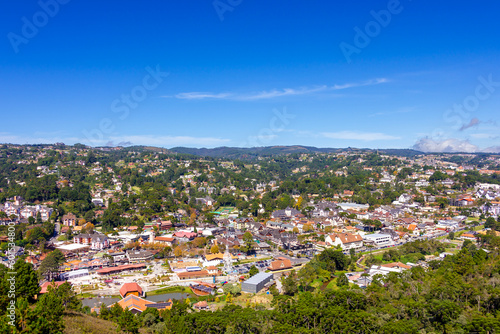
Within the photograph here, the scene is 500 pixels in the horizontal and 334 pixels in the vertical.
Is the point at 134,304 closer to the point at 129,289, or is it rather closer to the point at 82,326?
the point at 129,289

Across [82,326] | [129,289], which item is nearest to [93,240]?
[129,289]

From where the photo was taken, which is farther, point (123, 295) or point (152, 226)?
point (152, 226)

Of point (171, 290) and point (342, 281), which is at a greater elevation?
point (342, 281)

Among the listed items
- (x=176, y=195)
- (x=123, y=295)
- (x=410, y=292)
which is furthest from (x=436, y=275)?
(x=176, y=195)

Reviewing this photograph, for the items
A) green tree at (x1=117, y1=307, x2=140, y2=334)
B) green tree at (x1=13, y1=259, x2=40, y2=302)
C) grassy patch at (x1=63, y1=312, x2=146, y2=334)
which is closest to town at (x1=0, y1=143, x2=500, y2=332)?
green tree at (x1=13, y1=259, x2=40, y2=302)

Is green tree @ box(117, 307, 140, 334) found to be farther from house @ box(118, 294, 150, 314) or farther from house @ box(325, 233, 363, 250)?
house @ box(325, 233, 363, 250)

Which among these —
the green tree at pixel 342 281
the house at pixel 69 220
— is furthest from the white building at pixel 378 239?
the house at pixel 69 220

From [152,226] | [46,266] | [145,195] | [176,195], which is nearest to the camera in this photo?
[46,266]

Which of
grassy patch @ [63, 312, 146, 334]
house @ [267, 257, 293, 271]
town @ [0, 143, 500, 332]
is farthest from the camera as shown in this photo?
house @ [267, 257, 293, 271]

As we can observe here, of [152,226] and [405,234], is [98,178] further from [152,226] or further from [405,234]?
[405,234]
